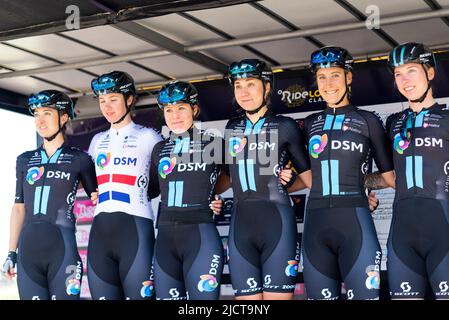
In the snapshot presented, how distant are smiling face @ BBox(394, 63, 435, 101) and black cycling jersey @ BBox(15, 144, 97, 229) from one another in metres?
2.57

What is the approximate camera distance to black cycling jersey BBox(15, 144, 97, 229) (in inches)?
256

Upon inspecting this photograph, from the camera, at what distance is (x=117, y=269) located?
6266 mm

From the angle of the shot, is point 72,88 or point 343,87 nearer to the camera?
point 343,87

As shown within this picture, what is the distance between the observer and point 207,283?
19.3 feet

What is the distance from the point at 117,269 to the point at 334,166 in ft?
5.97

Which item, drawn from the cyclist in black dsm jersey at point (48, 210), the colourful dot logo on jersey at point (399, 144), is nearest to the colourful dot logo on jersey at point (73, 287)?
the cyclist in black dsm jersey at point (48, 210)

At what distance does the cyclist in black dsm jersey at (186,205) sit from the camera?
234 inches

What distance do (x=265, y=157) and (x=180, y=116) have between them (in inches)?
31.4

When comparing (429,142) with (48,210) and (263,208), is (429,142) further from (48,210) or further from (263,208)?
(48,210)

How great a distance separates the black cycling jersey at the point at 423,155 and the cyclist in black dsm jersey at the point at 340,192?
0.20 meters

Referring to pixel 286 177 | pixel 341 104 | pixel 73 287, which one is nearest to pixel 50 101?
pixel 73 287

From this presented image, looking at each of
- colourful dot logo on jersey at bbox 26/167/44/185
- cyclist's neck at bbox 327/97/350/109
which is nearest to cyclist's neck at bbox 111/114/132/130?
colourful dot logo on jersey at bbox 26/167/44/185
